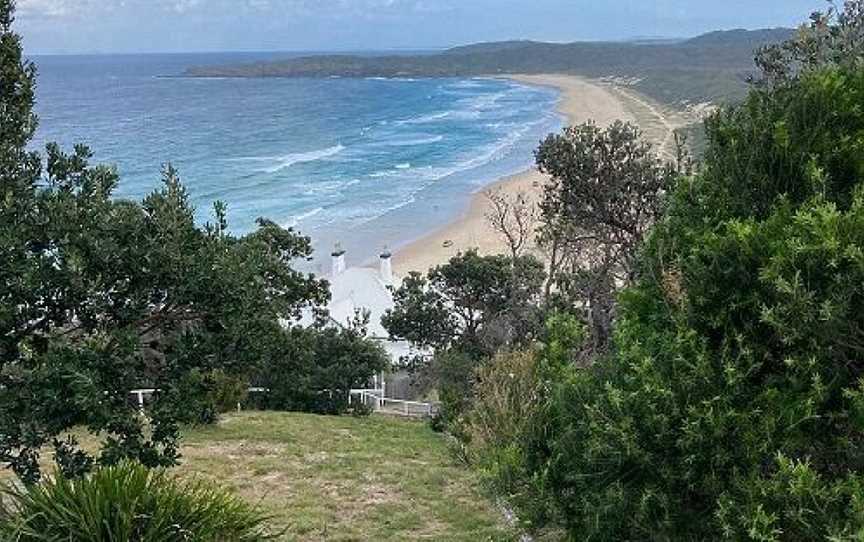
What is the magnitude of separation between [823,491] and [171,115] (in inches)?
3772

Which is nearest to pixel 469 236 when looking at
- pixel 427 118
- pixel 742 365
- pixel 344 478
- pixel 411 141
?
pixel 344 478

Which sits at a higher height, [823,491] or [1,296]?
[1,296]

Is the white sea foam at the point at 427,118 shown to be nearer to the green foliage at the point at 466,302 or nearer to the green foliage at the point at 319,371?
the green foliage at the point at 466,302

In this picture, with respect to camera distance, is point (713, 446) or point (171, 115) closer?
point (713, 446)

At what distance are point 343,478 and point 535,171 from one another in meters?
Answer: 42.7

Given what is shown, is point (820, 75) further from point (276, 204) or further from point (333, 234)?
point (276, 204)

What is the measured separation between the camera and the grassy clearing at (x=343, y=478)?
8633mm

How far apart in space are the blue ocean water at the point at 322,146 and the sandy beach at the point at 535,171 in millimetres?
1417

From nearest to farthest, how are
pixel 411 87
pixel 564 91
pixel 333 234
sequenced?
pixel 333 234, pixel 564 91, pixel 411 87

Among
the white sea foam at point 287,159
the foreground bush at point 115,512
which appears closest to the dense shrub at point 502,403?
the foreground bush at point 115,512

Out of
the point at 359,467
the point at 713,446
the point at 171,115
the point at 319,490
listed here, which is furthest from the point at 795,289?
the point at 171,115

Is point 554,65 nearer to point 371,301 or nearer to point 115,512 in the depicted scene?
point 371,301

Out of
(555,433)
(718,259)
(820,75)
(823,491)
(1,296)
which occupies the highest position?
(820,75)

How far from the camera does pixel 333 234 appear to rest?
133 feet
